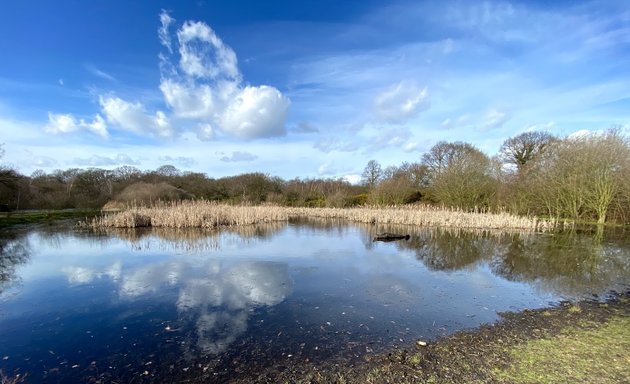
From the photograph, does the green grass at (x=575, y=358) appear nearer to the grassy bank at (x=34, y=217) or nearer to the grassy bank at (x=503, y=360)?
the grassy bank at (x=503, y=360)

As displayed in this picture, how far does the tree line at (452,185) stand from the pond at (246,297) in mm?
10146

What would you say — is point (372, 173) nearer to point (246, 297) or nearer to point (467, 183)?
point (467, 183)

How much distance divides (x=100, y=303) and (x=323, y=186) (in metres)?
33.3

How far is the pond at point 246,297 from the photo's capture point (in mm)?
4441

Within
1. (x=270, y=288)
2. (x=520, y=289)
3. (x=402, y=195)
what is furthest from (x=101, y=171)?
(x=520, y=289)

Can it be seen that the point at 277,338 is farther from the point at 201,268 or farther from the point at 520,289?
the point at 520,289

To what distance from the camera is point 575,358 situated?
159 inches

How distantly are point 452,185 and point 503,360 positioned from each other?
24.8m

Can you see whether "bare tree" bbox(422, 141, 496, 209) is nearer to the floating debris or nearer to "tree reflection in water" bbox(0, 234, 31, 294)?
the floating debris

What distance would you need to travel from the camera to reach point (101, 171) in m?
41.2

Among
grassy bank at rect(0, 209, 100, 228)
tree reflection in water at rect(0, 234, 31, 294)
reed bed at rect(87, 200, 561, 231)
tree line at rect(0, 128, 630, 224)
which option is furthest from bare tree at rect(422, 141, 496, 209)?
grassy bank at rect(0, 209, 100, 228)

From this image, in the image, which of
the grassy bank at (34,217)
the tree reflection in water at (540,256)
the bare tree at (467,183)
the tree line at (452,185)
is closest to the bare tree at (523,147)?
the tree line at (452,185)

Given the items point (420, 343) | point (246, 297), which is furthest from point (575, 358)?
point (246, 297)

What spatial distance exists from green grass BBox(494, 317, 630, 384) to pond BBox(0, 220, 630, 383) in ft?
3.97
